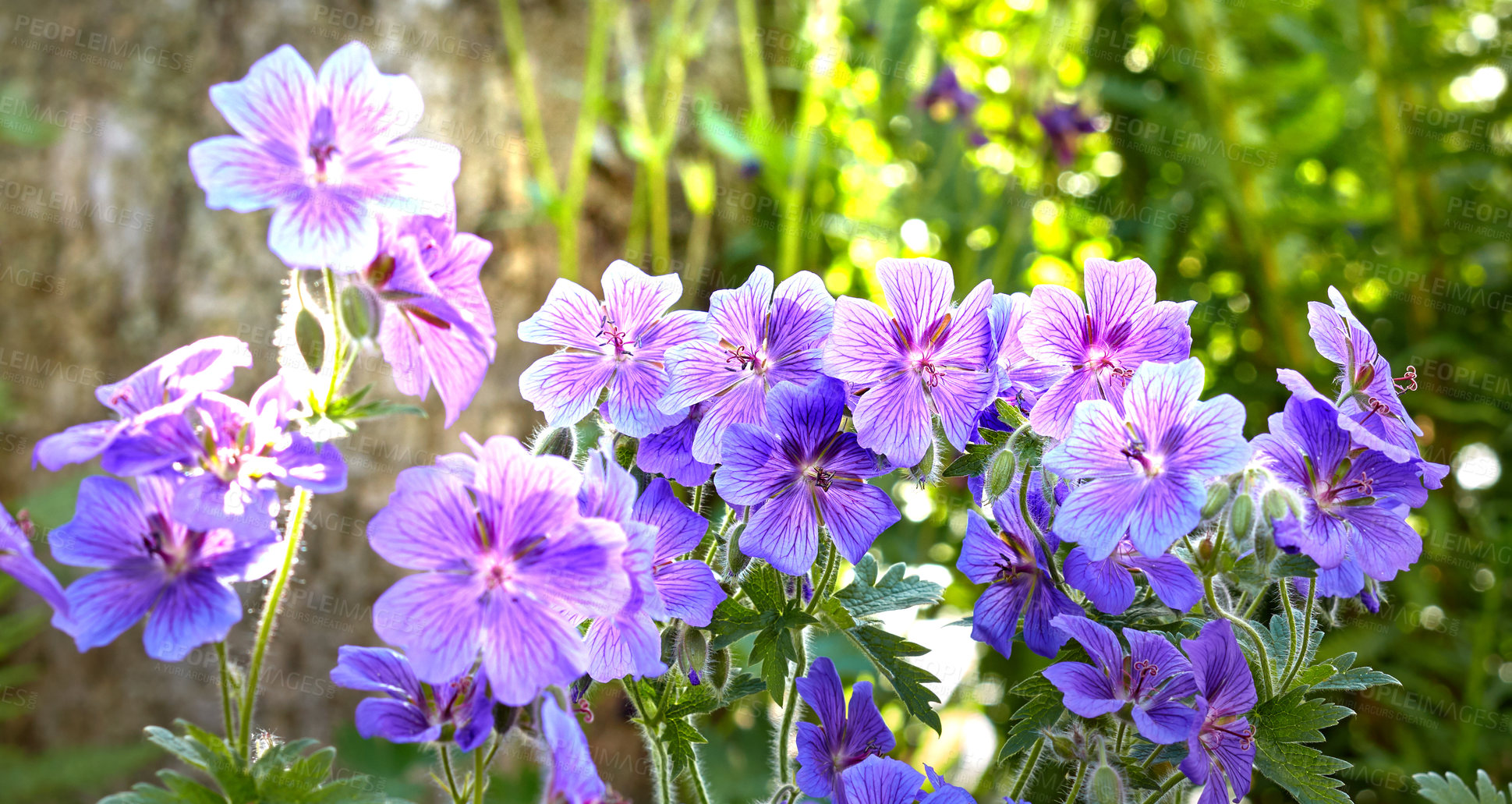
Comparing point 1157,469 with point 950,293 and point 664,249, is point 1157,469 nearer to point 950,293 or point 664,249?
point 950,293

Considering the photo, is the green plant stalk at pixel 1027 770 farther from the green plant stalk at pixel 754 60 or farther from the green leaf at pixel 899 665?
the green plant stalk at pixel 754 60

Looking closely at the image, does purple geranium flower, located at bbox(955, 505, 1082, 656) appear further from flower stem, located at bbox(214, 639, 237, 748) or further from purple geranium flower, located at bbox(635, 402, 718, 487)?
flower stem, located at bbox(214, 639, 237, 748)

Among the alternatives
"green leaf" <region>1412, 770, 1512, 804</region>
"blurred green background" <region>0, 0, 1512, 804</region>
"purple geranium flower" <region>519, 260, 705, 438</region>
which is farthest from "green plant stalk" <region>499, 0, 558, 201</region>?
"green leaf" <region>1412, 770, 1512, 804</region>

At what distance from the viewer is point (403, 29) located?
2.02m

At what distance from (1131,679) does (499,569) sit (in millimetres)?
375

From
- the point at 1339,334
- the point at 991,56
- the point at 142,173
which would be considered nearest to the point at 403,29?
the point at 142,173

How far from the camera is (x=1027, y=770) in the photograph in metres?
0.67

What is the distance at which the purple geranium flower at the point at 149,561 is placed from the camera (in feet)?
1.82

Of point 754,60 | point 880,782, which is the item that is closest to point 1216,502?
point 880,782

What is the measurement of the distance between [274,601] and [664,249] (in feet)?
5.40

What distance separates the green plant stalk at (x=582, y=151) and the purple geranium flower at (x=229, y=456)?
1.32m

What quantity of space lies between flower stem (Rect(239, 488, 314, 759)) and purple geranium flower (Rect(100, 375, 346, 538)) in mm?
20

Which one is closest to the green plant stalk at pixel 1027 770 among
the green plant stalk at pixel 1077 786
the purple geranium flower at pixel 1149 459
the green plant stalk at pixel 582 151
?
the green plant stalk at pixel 1077 786

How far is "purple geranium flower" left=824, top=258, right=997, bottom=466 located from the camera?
0.60 metres
